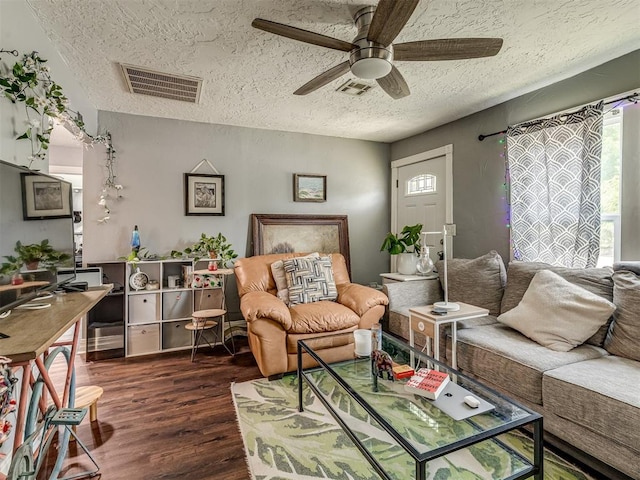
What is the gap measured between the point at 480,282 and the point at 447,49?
1.89 meters

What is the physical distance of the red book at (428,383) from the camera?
151cm

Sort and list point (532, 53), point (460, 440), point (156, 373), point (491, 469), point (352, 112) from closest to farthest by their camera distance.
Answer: point (460, 440), point (491, 469), point (532, 53), point (156, 373), point (352, 112)

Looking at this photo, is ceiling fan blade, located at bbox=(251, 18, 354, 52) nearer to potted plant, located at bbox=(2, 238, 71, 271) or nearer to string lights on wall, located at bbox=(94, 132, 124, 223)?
potted plant, located at bbox=(2, 238, 71, 271)

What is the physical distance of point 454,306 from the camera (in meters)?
2.30

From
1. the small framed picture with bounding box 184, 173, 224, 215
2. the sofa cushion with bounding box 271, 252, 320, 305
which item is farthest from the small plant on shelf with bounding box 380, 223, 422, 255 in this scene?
the small framed picture with bounding box 184, 173, 224, 215

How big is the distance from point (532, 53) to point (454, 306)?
183 centimetres

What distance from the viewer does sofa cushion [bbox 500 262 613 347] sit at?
2.07 m

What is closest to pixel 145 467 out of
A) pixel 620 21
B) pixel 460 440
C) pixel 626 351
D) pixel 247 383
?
pixel 247 383

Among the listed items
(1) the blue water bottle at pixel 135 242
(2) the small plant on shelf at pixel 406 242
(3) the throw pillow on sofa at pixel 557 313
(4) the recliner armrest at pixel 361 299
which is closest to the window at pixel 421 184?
(2) the small plant on shelf at pixel 406 242

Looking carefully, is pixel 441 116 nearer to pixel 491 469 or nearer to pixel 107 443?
pixel 491 469

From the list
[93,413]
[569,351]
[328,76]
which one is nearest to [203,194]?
[328,76]

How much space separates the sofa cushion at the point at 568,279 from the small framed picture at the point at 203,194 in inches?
115

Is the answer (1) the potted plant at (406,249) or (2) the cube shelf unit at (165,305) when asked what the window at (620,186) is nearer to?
(1) the potted plant at (406,249)

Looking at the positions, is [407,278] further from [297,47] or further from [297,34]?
[297,34]
